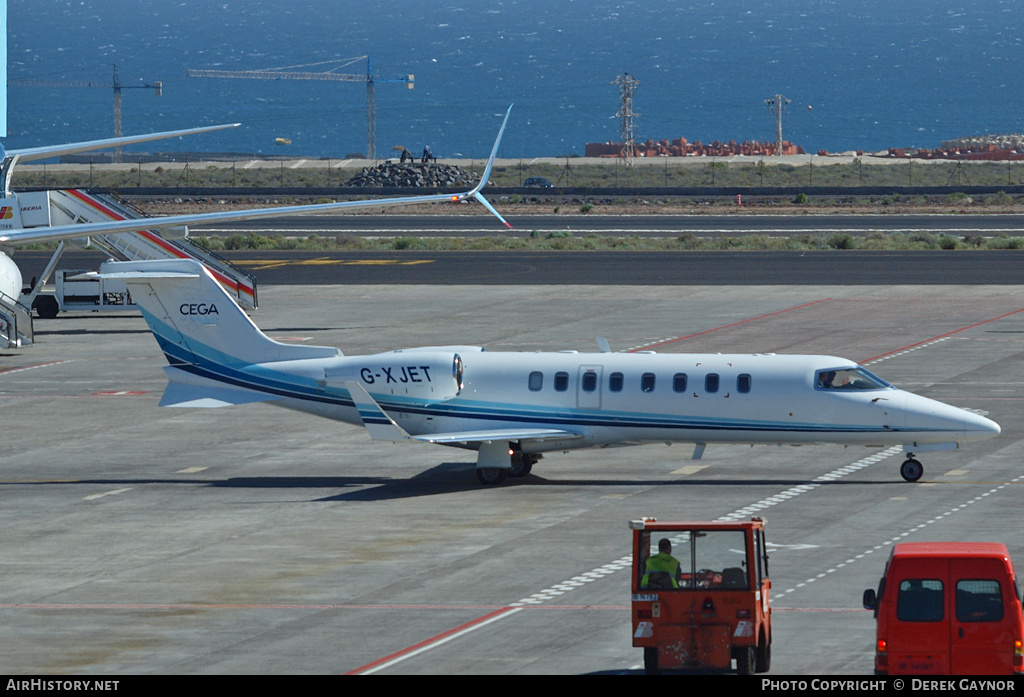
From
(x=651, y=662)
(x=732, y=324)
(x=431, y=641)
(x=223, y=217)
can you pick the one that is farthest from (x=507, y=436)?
(x=732, y=324)

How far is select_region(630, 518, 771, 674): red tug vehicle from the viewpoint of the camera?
19.6 metres

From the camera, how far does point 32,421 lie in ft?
149

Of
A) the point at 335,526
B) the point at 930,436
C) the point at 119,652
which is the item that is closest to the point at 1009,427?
the point at 930,436

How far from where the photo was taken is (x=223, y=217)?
45938 millimetres

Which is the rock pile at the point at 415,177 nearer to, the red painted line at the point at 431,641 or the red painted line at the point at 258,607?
the red painted line at the point at 258,607

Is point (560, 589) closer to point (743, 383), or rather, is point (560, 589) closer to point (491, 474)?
point (491, 474)

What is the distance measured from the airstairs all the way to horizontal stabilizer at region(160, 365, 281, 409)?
95.5ft

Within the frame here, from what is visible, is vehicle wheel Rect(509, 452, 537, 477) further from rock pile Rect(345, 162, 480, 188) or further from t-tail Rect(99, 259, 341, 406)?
rock pile Rect(345, 162, 480, 188)

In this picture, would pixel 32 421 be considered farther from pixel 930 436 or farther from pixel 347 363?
pixel 930 436

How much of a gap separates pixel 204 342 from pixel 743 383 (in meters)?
12.9

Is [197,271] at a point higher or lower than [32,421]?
higher

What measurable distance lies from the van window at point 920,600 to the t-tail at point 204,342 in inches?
805

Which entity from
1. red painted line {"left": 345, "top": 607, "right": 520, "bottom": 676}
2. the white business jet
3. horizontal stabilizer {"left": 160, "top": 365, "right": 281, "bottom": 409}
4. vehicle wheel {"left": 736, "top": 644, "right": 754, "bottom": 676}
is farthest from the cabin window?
vehicle wheel {"left": 736, "top": 644, "right": 754, "bottom": 676}
